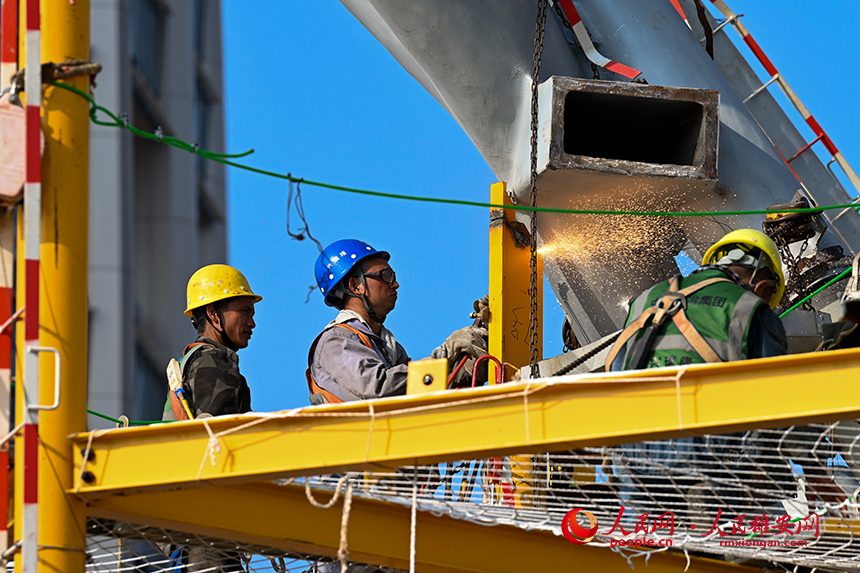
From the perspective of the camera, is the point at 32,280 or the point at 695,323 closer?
the point at 32,280

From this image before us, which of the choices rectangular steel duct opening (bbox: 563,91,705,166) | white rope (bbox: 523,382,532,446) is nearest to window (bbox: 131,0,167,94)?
rectangular steel duct opening (bbox: 563,91,705,166)

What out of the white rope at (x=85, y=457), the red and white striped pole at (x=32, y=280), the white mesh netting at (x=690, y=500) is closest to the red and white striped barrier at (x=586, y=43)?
the white mesh netting at (x=690, y=500)

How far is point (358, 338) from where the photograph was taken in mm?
5594

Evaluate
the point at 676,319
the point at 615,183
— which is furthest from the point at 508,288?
the point at 676,319

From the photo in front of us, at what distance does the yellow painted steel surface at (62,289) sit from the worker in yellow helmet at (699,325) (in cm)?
202

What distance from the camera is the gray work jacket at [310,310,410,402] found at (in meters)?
5.26

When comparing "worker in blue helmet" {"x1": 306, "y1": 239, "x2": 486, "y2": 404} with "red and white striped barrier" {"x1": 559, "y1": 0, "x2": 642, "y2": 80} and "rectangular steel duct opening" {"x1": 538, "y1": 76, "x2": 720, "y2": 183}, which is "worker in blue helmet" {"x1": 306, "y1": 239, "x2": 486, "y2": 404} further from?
"red and white striped barrier" {"x1": 559, "y1": 0, "x2": 642, "y2": 80}

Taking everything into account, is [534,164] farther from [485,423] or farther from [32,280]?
[32,280]

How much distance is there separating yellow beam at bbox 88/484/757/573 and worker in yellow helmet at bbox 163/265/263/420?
1.13 meters

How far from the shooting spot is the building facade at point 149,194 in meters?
16.8

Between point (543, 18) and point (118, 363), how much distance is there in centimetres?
1111

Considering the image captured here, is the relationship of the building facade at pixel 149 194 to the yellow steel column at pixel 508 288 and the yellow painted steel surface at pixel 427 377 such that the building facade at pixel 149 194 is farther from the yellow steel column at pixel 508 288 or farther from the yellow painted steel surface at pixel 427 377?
the yellow painted steel surface at pixel 427 377

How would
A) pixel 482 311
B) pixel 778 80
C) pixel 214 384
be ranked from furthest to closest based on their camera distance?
1. pixel 778 80
2. pixel 482 311
3. pixel 214 384

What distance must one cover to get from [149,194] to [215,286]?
45.6 ft
